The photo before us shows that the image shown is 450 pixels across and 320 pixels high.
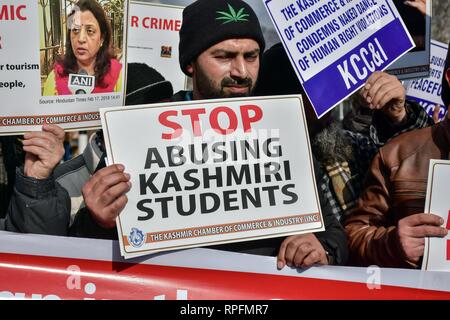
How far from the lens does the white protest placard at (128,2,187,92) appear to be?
3.63 metres

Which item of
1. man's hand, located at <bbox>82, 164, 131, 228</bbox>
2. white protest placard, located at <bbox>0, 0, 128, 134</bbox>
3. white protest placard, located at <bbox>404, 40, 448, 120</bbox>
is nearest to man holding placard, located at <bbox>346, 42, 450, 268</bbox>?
man's hand, located at <bbox>82, 164, 131, 228</bbox>

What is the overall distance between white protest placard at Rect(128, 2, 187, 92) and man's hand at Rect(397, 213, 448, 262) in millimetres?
1394

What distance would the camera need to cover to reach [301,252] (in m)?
3.16

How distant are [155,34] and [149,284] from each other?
4.26 feet

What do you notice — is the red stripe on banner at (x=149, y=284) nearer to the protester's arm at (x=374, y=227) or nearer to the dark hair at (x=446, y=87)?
the protester's arm at (x=374, y=227)

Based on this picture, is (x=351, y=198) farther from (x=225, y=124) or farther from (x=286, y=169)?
(x=225, y=124)

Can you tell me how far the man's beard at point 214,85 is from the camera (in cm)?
346

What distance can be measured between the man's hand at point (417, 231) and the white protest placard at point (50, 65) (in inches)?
57.3

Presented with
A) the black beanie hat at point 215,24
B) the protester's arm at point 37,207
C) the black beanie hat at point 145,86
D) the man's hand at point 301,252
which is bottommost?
the man's hand at point 301,252

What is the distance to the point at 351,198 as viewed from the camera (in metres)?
3.96

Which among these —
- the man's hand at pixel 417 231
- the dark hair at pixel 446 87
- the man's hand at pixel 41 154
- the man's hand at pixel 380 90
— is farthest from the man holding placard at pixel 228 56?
the dark hair at pixel 446 87

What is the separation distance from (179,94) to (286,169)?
2.34 ft

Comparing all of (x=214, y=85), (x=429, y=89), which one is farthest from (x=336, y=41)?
(x=429, y=89)
